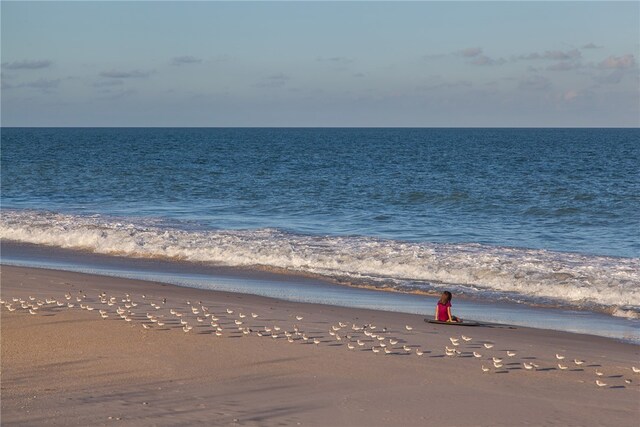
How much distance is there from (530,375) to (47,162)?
57.2 meters

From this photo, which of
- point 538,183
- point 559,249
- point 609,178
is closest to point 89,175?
point 538,183

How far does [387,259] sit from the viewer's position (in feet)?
65.1

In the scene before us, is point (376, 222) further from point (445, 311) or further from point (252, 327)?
point (252, 327)

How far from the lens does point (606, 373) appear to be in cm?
1036

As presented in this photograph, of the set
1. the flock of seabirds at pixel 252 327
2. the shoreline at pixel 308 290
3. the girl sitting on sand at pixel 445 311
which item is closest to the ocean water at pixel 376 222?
the shoreline at pixel 308 290

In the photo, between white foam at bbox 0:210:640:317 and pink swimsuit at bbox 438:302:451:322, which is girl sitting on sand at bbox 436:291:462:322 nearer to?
pink swimsuit at bbox 438:302:451:322

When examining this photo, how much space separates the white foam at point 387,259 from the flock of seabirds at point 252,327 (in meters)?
4.49

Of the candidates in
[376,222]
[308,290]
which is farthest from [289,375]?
[376,222]

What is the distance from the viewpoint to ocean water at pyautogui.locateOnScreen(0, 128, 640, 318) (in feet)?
59.3

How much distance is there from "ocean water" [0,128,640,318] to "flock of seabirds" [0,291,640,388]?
14.4ft

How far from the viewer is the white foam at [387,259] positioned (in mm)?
16734

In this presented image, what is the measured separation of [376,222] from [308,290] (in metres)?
12.0

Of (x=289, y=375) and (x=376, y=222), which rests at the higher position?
(x=376, y=222)

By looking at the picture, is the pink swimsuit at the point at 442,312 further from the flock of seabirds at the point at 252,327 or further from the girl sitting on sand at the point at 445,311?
the flock of seabirds at the point at 252,327
